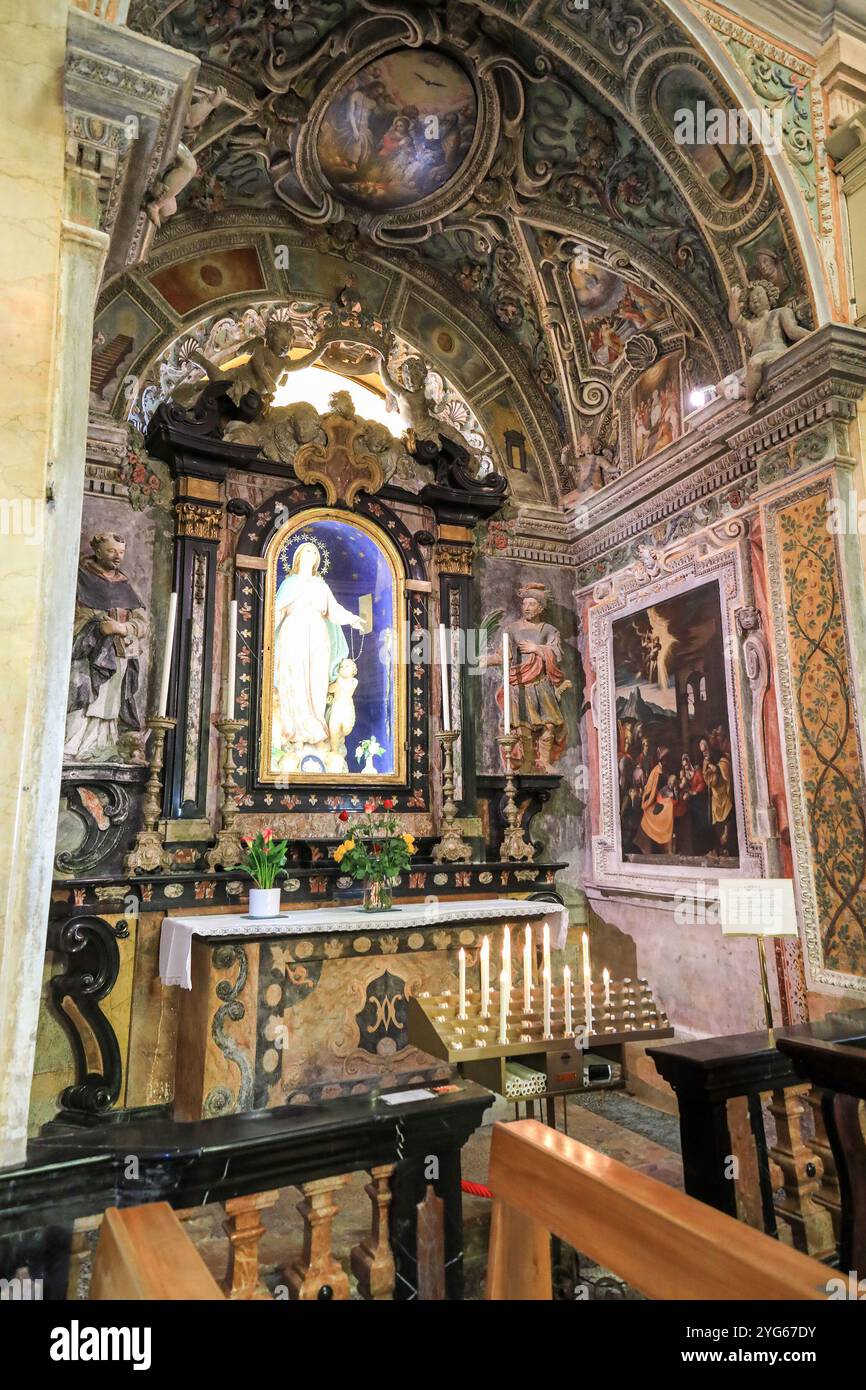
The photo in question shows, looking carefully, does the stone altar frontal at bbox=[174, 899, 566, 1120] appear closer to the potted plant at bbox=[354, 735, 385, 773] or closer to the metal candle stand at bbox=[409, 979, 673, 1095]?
the metal candle stand at bbox=[409, 979, 673, 1095]

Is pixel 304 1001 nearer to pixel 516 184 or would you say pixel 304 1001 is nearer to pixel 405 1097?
pixel 405 1097

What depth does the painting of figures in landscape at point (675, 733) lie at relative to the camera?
6875 mm

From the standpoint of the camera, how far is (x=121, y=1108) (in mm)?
5879

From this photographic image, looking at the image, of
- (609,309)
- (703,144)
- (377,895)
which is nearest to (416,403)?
(609,309)

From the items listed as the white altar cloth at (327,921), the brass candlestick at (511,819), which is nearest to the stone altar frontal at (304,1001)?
the white altar cloth at (327,921)

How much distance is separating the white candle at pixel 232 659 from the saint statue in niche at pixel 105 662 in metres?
0.72

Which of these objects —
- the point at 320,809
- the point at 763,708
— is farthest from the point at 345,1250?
the point at 763,708

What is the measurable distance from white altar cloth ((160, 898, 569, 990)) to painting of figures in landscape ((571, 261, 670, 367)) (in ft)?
18.6

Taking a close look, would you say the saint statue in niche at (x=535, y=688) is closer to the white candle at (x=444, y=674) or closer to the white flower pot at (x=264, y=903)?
the white candle at (x=444, y=674)

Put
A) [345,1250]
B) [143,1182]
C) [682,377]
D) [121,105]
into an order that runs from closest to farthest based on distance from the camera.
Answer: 1. [143,1182]
2. [121,105]
3. [345,1250]
4. [682,377]

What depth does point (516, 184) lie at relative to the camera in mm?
7914
